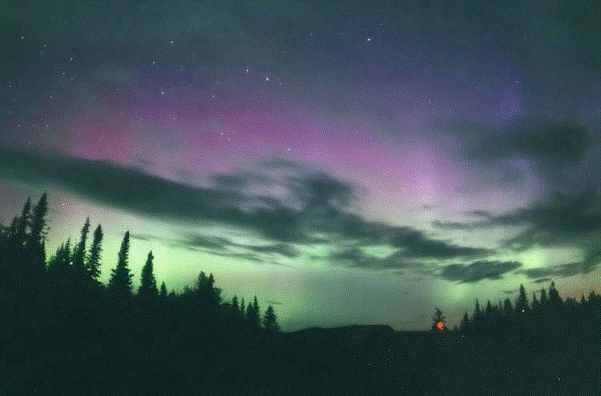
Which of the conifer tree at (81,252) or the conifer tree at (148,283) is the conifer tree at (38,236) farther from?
the conifer tree at (148,283)

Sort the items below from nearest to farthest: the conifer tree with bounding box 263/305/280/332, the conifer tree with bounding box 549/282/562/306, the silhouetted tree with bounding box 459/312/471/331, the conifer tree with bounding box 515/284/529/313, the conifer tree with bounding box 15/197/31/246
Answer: the silhouetted tree with bounding box 459/312/471/331, the conifer tree with bounding box 15/197/31/246, the conifer tree with bounding box 263/305/280/332, the conifer tree with bounding box 549/282/562/306, the conifer tree with bounding box 515/284/529/313

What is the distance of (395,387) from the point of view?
2423 cm

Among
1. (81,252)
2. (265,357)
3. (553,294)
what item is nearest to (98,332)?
(265,357)

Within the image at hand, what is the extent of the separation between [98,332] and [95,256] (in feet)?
147

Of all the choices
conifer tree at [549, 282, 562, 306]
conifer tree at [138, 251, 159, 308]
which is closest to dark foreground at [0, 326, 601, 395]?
conifer tree at [138, 251, 159, 308]

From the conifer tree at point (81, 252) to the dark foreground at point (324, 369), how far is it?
37793mm

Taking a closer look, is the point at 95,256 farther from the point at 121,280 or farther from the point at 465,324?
the point at 465,324

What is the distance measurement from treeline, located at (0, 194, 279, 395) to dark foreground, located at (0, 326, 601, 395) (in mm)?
166

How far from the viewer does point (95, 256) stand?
87.2 metres

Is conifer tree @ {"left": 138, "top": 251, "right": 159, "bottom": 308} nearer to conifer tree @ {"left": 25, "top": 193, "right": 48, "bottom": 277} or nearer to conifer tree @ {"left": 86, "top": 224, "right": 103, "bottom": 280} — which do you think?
conifer tree @ {"left": 86, "top": 224, "right": 103, "bottom": 280}

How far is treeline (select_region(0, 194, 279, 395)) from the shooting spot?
26938 millimetres

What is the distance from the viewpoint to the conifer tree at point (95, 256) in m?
77.7

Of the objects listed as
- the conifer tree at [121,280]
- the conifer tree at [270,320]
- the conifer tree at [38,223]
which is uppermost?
the conifer tree at [38,223]

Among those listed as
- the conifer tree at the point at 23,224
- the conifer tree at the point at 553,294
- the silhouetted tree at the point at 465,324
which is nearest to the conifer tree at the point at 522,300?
the conifer tree at the point at 553,294
